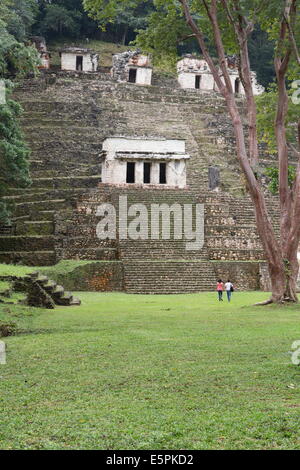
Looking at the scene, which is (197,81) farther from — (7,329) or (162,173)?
(7,329)

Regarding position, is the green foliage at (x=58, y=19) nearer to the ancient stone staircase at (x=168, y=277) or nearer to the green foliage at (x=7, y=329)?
the ancient stone staircase at (x=168, y=277)

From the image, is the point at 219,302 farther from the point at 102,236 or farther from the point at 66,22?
the point at 66,22

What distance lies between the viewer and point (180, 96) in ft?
137

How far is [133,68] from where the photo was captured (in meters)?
44.5

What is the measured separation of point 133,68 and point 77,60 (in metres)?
4.15

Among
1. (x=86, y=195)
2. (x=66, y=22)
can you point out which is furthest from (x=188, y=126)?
(x=66, y=22)

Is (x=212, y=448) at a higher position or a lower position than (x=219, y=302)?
higher

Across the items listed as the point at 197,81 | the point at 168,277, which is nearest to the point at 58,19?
the point at 197,81

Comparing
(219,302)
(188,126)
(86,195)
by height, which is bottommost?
(219,302)

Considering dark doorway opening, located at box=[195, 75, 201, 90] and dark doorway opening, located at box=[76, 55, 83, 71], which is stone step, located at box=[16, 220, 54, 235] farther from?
dark doorway opening, located at box=[195, 75, 201, 90]

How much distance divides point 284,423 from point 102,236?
19.2 meters

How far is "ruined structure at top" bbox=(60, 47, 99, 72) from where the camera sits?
45406 millimetres

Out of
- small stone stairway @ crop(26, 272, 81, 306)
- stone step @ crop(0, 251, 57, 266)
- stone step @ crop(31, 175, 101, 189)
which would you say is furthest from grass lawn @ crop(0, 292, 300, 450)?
stone step @ crop(31, 175, 101, 189)

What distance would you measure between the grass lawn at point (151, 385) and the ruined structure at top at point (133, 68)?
34091mm
